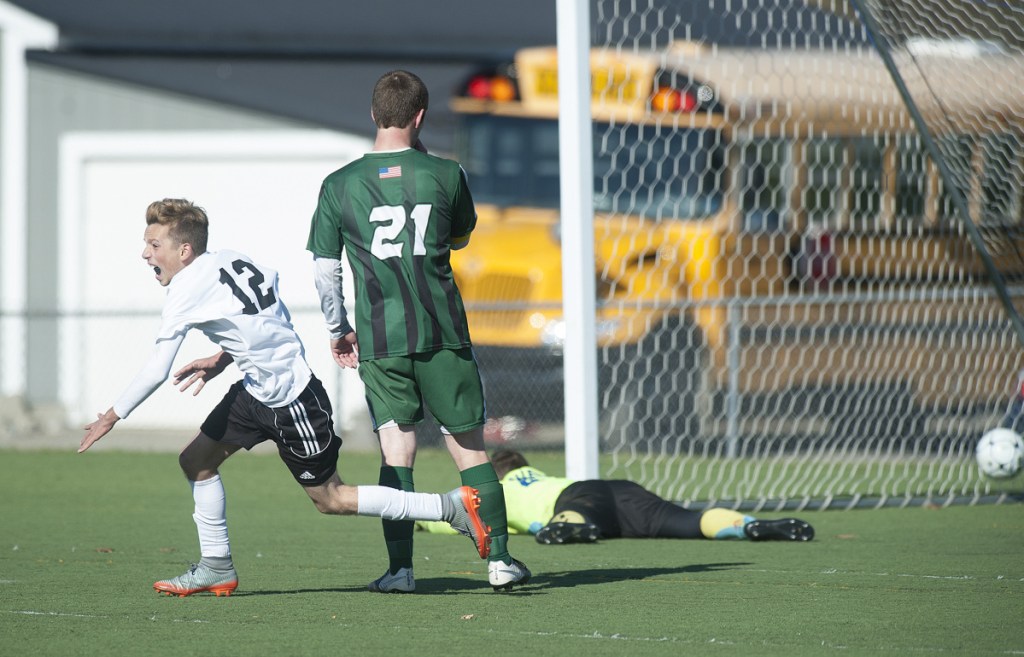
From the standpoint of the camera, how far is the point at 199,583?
5.25 metres

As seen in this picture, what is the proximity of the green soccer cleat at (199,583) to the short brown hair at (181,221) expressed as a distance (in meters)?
1.18

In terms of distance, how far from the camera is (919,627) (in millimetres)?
4590

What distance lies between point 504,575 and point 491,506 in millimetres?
261

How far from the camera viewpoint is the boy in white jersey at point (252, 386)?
5035mm

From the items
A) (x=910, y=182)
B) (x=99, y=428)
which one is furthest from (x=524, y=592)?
(x=910, y=182)

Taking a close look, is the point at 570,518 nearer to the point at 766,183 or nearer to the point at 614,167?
the point at 614,167

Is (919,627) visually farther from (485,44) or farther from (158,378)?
(485,44)

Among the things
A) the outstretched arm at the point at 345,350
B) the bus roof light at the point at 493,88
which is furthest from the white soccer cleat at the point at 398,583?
the bus roof light at the point at 493,88

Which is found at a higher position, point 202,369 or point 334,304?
point 334,304

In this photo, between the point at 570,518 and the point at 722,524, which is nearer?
the point at 570,518

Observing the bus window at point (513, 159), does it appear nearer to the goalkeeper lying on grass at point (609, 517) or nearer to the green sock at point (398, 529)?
the goalkeeper lying on grass at point (609, 517)

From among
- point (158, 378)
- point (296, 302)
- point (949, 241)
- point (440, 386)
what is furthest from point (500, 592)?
point (296, 302)

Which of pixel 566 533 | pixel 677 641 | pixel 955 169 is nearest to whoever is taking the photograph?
pixel 677 641

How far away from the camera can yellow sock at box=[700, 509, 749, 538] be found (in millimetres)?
7012
